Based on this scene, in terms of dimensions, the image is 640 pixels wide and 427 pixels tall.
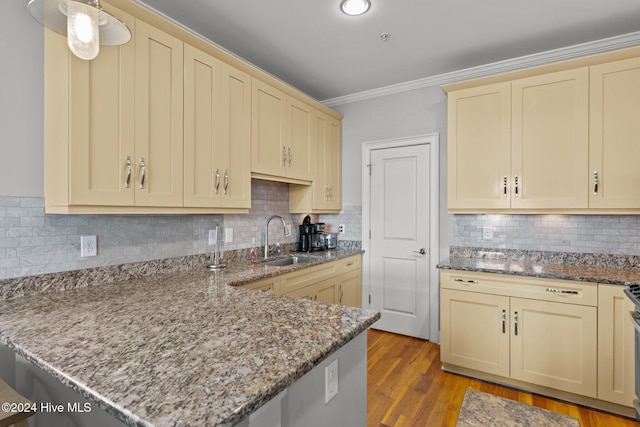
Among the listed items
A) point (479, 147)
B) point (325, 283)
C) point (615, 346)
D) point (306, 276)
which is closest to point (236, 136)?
point (306, 276)

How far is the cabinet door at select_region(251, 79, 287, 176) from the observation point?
2648 mm

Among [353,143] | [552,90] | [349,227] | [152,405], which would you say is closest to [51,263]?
[152,405]

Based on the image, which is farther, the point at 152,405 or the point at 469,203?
the point at 469,203

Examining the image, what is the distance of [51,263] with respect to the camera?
174cm

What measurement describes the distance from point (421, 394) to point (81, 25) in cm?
280

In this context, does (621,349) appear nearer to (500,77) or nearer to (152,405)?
(500,77)

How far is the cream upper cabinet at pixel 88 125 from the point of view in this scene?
1.58m

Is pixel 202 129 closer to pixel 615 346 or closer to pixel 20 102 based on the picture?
pixel 20 102

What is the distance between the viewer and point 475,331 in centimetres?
258

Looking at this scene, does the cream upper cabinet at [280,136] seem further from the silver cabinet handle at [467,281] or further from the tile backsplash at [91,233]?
the silver cabinet handle at [467,281]

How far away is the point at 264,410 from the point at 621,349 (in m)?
2.49

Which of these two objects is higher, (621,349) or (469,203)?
(469,203)

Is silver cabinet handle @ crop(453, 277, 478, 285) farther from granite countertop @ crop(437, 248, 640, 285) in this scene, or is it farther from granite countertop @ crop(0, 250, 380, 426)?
granite countertop @ crop(0, 250, 380, 426)

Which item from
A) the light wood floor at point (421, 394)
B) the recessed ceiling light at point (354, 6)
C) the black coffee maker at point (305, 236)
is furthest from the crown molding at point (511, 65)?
the light wood floor at point (421, 394)
